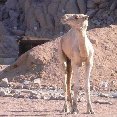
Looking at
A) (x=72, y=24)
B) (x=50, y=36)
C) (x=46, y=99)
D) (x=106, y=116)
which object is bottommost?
(x=106, y=116)

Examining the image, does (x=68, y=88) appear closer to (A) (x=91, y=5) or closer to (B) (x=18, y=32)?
(A) (x=91, y=5)

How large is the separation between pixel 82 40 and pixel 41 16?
47.8 meters

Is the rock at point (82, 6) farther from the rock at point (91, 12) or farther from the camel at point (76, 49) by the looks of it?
the camel at point (76, 49)

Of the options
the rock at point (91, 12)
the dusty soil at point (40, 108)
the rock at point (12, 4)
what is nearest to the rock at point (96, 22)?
the rock at point (91, 12)

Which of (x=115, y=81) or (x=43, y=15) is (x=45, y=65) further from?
(x=43, y=15)

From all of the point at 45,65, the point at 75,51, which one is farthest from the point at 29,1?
the point at 75,51

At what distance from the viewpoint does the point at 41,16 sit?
61.7 metres

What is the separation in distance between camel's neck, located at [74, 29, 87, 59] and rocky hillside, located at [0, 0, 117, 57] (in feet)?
131

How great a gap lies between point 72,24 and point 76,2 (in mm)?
45886

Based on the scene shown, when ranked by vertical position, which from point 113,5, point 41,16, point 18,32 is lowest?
point 18,32

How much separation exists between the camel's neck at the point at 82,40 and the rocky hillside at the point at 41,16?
3985cm

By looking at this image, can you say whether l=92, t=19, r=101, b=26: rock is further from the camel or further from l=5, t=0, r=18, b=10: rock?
the camel

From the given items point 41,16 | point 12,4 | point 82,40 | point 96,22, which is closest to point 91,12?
point 96,22

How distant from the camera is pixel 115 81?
942 inches
